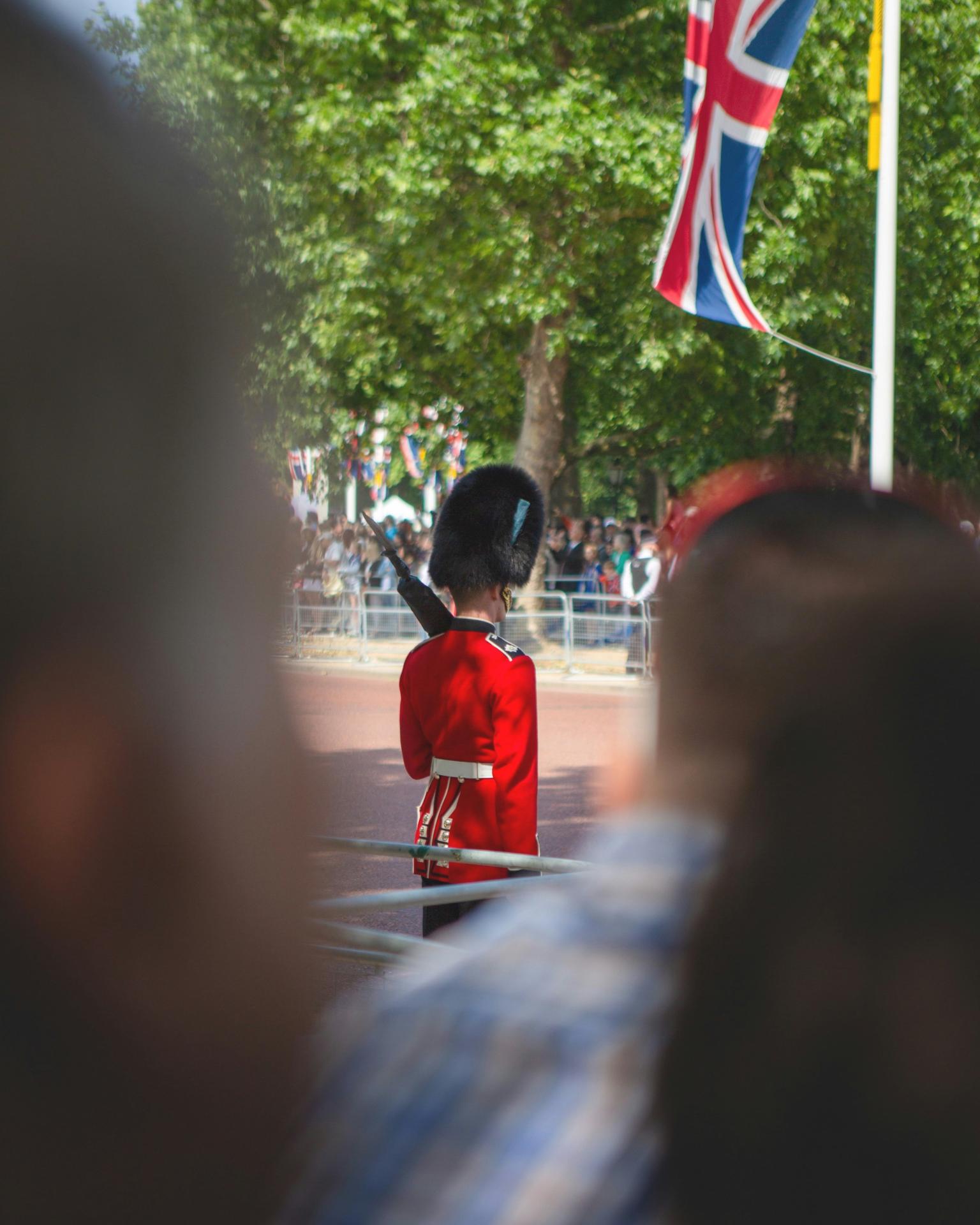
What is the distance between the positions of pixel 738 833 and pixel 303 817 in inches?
12.9

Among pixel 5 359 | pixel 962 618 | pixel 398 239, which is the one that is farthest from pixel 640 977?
pixel 398 239

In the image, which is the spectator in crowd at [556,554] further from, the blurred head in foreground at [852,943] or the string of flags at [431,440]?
the blurred head in foreground at [852,943]

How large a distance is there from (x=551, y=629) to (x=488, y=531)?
42.7 ft

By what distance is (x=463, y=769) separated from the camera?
3.92m

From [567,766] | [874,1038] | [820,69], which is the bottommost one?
[567,766]

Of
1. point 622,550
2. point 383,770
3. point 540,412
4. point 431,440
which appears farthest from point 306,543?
point 431,440

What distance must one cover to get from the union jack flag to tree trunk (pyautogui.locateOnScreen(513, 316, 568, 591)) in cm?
1015

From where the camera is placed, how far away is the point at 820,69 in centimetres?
1933

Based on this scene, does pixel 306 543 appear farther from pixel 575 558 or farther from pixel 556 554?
pixel 556 554

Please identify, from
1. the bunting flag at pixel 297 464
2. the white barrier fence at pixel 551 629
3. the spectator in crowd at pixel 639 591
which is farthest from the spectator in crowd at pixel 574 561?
the bunting flag at pixel 297 464

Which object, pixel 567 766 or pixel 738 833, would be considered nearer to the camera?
pixel 738 833

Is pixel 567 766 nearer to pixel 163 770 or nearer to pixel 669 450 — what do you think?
pixel 163 770

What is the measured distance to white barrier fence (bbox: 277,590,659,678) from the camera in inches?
654

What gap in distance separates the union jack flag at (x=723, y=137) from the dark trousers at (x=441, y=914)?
803cm
